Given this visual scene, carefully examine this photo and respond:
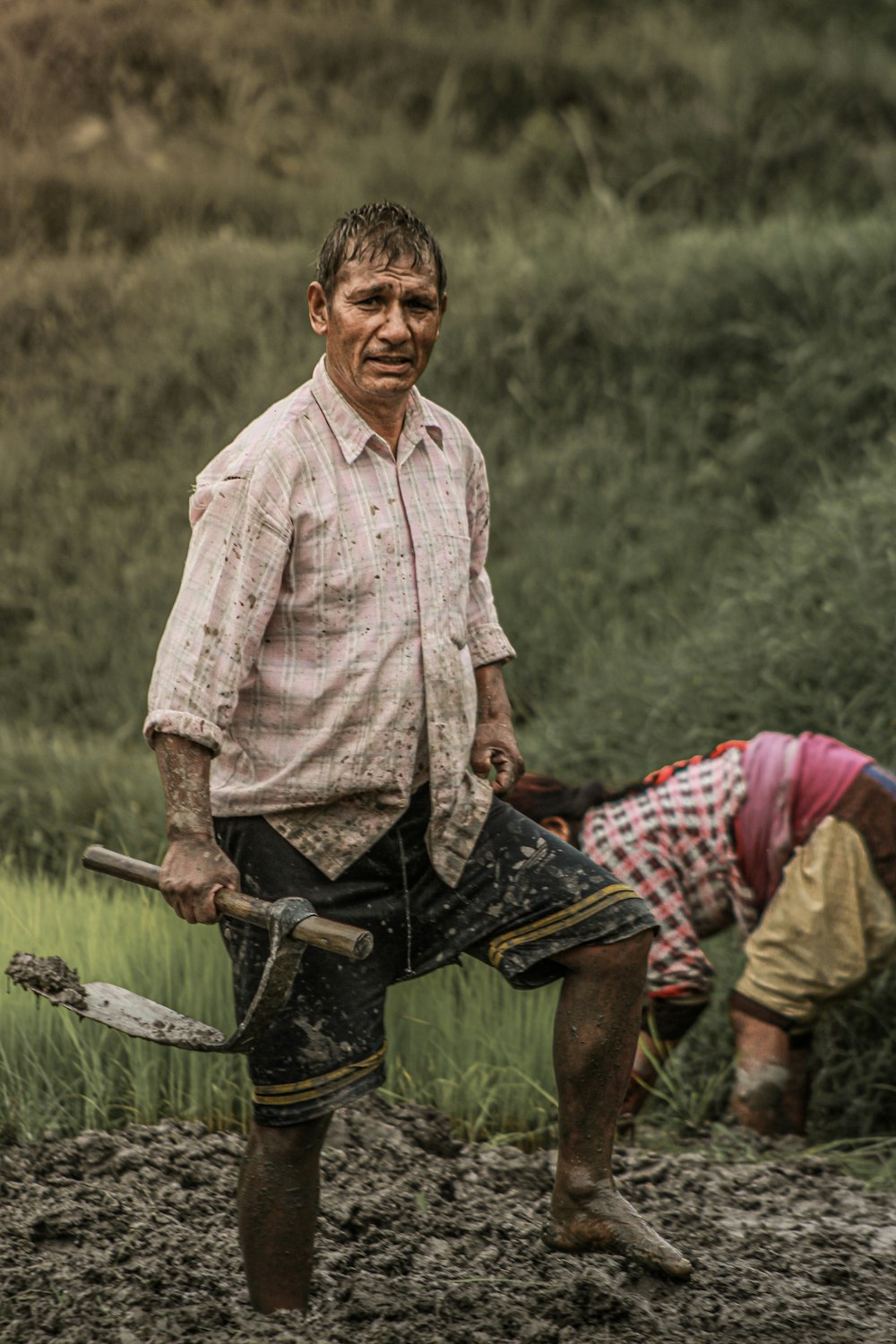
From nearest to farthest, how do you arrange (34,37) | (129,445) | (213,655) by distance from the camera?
1. (213,655)
2. (129,445)
3. (34,37)

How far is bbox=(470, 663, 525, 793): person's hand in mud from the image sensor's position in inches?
109

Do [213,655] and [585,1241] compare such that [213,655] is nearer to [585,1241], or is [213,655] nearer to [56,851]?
[585,1241]

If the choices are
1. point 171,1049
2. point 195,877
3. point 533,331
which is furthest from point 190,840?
point 533,331

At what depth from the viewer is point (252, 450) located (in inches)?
96.7

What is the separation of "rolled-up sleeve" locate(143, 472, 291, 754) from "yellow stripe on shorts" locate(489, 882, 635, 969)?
0.55 meters

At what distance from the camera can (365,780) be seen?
2.51 m

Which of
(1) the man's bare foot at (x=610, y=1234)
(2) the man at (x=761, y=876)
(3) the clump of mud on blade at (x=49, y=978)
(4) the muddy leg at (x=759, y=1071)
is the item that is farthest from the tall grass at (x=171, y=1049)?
(1) the man's bare foot at (x=610, y=1234)

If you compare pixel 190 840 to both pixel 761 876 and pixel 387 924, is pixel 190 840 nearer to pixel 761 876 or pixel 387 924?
pixel 387 924

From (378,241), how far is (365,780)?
802 mm

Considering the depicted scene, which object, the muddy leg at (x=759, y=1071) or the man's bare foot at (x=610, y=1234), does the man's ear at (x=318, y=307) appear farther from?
the muddy leg at (x=759, y=1071)

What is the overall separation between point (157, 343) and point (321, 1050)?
20.1 feet

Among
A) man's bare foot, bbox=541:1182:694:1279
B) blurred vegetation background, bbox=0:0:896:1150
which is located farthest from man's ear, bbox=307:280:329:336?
blurred vegetation background, bbox=0:0:896:1150

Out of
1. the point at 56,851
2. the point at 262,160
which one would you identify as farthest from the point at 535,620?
the point at 262,160

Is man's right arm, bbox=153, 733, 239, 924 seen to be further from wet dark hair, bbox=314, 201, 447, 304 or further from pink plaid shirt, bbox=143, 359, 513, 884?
wet dark hair, bbox=314, 201, 447, 304
